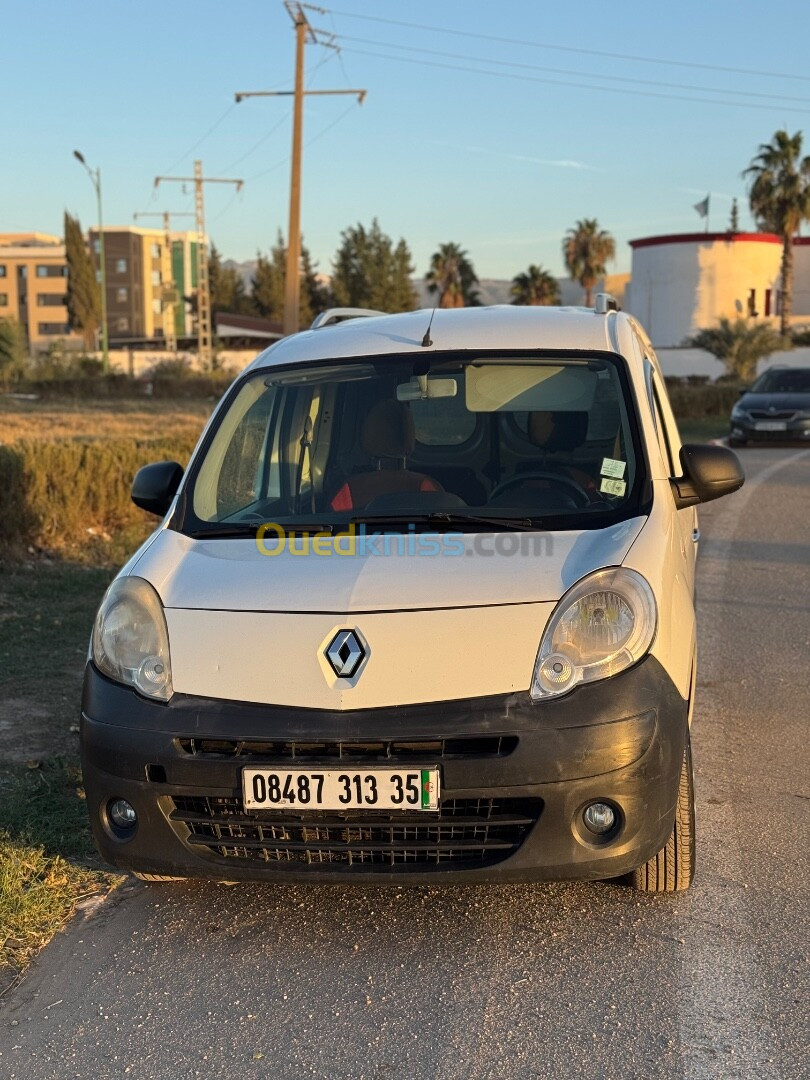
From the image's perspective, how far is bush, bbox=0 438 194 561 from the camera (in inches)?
389

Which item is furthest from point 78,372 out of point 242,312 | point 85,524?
point 242,312

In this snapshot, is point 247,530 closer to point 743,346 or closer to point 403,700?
point 403,700

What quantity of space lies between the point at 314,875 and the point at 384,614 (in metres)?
0.78

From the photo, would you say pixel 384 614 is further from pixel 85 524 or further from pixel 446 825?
pixel 85 524

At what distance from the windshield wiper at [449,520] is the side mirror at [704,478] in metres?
0.71

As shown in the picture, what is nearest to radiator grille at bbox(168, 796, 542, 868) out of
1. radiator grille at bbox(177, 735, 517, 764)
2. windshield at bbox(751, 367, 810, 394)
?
radiator grille at bbox(177, 735, 517, 764)

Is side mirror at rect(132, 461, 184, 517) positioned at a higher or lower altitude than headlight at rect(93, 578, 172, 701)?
higher

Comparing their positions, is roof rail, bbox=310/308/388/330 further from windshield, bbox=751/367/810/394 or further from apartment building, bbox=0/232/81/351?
apartment building, bbox=0/232/81/351

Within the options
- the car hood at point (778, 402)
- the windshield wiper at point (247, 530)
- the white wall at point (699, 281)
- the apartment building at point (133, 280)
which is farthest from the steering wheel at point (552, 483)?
the apartment building at point (133, 280)

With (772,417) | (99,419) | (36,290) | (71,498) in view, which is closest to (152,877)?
(71,498)

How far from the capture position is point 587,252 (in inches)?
3100

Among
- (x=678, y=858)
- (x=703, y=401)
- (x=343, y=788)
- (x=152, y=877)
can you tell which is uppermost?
(x=343, y=788)

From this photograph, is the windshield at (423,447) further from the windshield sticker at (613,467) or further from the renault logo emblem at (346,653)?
the renault logo emblem at (346,653)

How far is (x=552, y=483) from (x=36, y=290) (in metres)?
119
